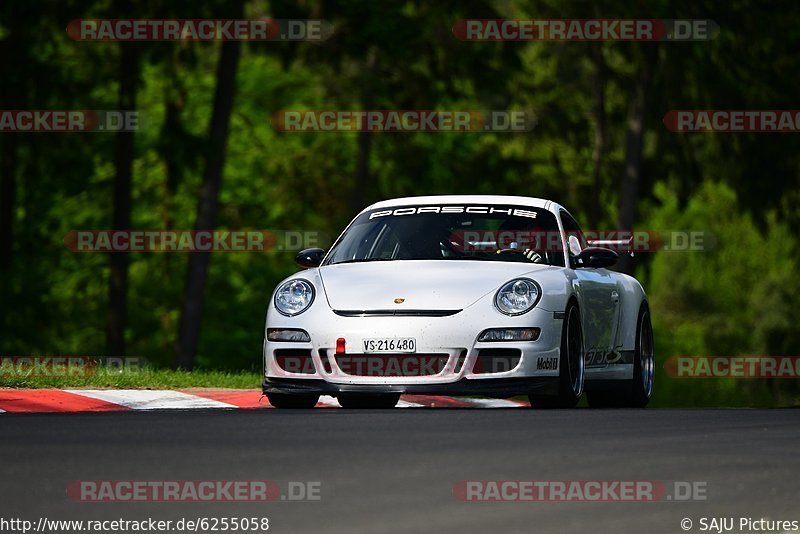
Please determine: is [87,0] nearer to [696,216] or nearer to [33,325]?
[33,325]

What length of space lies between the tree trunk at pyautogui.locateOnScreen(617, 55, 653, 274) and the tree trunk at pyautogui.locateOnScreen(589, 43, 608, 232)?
145 inches

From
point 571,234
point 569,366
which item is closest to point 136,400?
point 569,366

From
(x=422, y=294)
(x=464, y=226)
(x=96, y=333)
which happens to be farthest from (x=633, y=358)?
(x=96, y=333)

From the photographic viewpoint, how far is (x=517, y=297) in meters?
12.9

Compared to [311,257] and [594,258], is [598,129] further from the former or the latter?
[311,257]

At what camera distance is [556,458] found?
8.78 metres

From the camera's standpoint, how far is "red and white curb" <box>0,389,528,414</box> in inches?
527

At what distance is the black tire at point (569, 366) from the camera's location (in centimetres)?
1309

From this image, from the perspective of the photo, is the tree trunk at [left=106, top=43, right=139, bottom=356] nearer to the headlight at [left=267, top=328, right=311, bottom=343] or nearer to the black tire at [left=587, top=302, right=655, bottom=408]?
the black tire at [left=587, top=302, right=655, bottom=408]

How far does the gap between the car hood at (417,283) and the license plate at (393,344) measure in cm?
23

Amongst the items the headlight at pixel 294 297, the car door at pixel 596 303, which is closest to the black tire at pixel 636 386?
the car door at pixel 596 303

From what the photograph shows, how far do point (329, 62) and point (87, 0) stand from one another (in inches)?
187

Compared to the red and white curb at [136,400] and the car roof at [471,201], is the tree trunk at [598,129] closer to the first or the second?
the red and white curb at [136,400]

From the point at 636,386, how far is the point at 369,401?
2382mm
